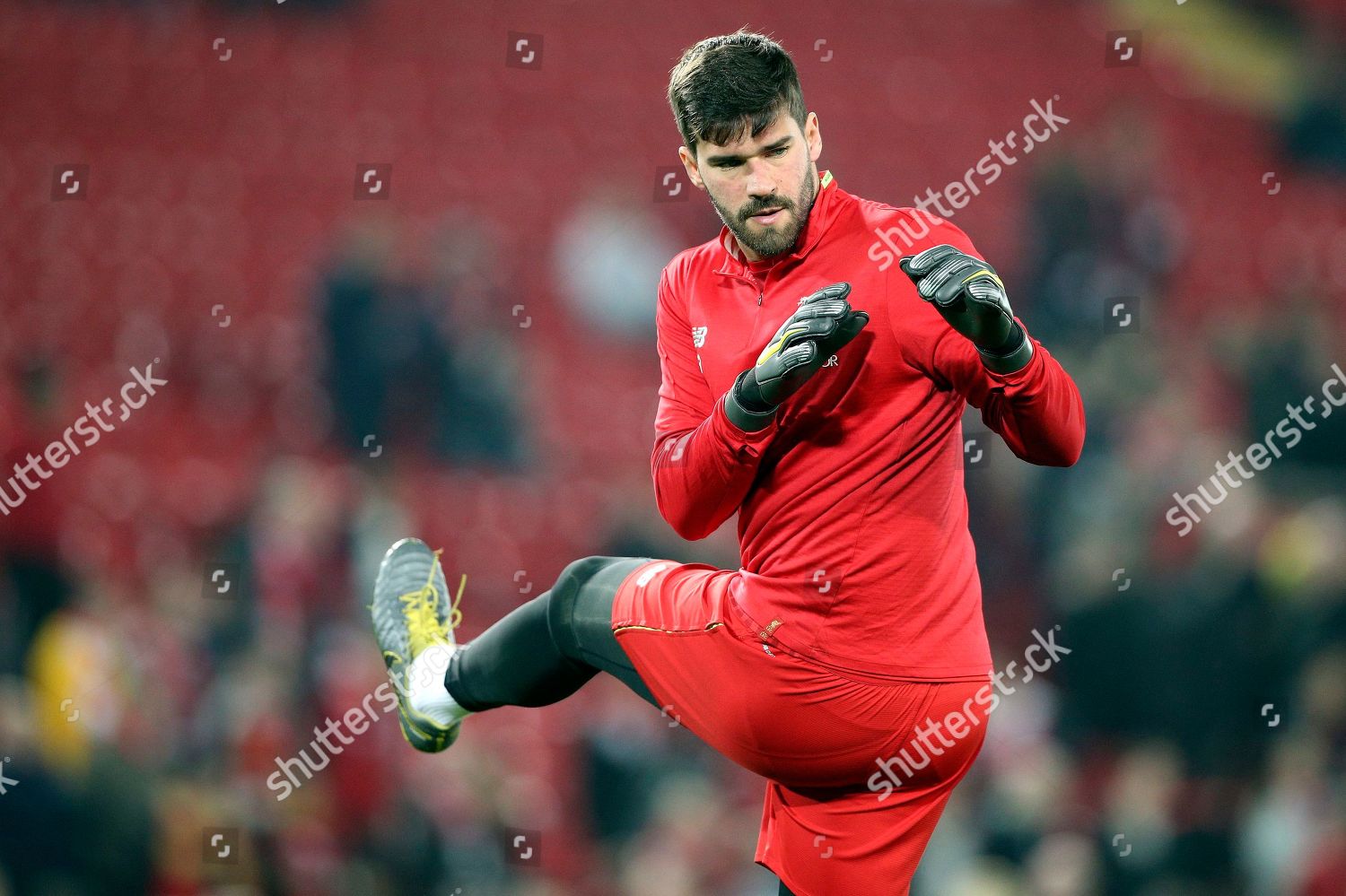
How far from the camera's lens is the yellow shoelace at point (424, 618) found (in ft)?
8.27

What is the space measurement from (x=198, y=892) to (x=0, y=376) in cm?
180

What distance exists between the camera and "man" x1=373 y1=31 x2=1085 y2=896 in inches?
68.0

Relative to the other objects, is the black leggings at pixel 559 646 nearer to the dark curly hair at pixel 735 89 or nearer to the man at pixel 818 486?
the man at pixel 818 486

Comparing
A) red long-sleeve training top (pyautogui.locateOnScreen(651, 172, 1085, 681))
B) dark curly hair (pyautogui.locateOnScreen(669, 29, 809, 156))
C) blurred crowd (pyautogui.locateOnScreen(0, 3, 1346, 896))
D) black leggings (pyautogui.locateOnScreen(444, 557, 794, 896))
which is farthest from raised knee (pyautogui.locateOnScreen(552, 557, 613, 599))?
blurred crowd (pyautogui.locateOnScreen(0, 3, 1346, 896))

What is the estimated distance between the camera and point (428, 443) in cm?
433

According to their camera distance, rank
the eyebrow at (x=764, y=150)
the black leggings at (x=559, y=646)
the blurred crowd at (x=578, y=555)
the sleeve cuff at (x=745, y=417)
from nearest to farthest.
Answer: the sleeve cuff at (x=745, y=417)
the eyebrow at (x=764, y=150)
the black leggings at (x=559, y=646)
the blurred crowd at (x=578, y=555)

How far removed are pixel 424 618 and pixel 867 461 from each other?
44.1 inches

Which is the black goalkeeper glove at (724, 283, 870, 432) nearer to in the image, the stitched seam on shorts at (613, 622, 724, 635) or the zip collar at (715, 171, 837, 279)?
the zip collar at (715, 171, 837, 279)

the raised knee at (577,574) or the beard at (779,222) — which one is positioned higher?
the beard at (779,222)

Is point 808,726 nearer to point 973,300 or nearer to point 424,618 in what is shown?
point 973,300

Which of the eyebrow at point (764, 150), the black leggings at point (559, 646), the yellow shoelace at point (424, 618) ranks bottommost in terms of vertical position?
the black leggings at point (559, 646)

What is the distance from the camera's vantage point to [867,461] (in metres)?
1.77

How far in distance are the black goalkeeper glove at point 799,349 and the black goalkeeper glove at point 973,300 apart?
0.31 feet

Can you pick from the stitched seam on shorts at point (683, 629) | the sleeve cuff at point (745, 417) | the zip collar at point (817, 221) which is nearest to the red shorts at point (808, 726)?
the stitched seam on shorts at point (683, 629)
